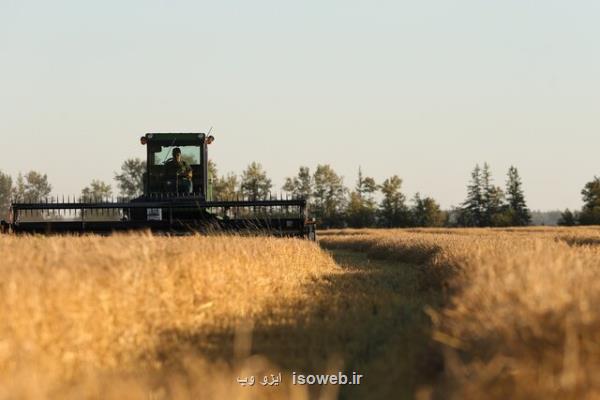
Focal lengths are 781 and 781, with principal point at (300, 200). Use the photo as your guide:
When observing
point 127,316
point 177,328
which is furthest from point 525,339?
point 127,316

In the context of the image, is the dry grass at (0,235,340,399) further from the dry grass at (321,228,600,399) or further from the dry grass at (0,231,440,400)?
the dry grass at (321,228,600,399)

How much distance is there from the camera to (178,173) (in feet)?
69.8

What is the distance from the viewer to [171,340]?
315 inches

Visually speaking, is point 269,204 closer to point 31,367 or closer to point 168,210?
point 168,210

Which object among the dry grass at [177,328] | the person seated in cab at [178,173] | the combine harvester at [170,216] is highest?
the person seated in cab at [178,173]

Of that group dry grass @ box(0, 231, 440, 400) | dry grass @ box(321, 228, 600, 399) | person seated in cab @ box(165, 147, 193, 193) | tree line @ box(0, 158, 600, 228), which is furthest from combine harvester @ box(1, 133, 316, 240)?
tree line @ box(0, 158, 600, 228)

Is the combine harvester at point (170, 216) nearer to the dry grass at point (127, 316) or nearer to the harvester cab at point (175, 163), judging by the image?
the harvester cab at point (175, 163)

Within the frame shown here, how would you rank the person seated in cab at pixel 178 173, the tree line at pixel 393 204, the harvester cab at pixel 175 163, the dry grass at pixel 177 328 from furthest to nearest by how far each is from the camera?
1. the tree line at pixel 393 204
2. the harvester cab at pixel 175 163
3. the person seated in cab at pixel 178 173
4. the dry grass at pixel 177 328

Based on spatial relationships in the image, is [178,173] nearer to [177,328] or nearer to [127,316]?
[177,328]

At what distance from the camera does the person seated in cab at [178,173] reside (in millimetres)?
21078

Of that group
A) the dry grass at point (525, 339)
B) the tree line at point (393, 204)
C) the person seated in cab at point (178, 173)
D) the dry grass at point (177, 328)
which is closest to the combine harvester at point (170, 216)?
the person seated in cab at point (178, 173)

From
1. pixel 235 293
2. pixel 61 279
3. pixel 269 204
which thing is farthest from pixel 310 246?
pixel 61 279

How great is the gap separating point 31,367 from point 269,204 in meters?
11.7

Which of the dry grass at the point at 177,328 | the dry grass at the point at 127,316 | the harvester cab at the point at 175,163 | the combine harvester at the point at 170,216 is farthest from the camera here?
the harvester cab at the point at 175,163
